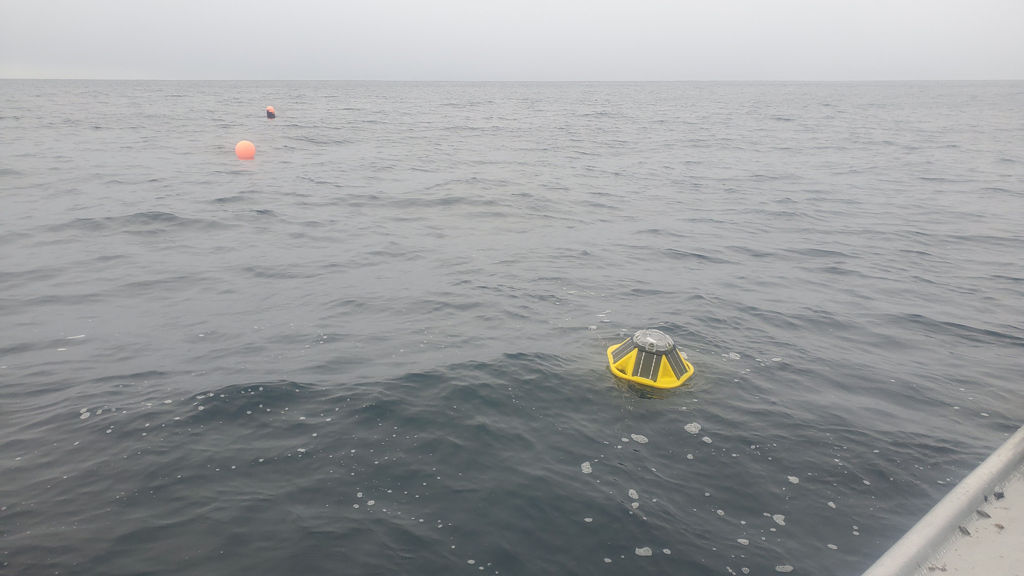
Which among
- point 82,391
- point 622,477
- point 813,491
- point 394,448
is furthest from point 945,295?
point 82,391

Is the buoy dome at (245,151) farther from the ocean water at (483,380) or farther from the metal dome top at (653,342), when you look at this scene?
the metal dome top at (653,342)

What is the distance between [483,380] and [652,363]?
6.73 feet

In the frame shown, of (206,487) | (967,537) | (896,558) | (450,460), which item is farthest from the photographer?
(450,460)

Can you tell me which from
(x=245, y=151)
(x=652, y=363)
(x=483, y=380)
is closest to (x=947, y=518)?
(x=652, y=363)

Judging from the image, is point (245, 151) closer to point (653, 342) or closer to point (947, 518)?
point (653, 342)

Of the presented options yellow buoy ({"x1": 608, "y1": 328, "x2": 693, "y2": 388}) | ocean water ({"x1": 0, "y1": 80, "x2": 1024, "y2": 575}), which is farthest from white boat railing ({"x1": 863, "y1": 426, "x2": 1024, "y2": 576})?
yellow buoy ({"x1": 608, "y1": 328, "x2": 693, "y2": 388})

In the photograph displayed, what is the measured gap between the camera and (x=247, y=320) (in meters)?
9.14

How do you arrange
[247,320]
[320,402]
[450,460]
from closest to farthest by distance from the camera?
1. [450,460]
2. [320,402]
3. [247,320]

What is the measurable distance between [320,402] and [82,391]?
2777 mm

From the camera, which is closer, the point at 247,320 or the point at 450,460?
the point at 450,460

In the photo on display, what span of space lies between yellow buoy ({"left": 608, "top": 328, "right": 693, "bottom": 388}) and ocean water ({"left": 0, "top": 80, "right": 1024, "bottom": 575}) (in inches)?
6.5

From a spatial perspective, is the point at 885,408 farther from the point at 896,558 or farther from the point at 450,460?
the point at 450,460

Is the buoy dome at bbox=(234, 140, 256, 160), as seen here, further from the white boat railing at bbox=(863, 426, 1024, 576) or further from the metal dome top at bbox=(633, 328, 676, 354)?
the white boat railing at bbox=(863, 426, 1024, 576)

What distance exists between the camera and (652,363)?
7191mm
